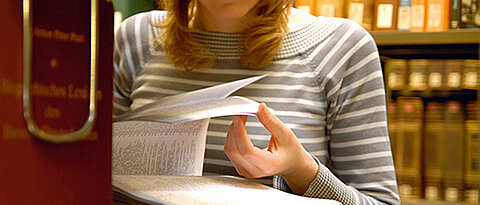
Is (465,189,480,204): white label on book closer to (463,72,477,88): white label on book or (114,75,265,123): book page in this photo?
(463,72,477,88): white label on book

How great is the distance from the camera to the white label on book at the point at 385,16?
1.37 metres

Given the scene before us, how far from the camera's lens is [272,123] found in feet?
1.49

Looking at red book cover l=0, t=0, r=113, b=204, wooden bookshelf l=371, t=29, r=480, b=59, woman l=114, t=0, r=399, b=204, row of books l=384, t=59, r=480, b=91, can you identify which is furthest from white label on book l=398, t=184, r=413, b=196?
red book cover l=0, t=0, r=113, b=204

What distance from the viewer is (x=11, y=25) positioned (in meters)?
0.25

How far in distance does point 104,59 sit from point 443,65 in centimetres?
130

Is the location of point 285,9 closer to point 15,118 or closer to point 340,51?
point 340,51

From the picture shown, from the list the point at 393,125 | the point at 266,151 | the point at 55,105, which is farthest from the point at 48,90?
the point at 393,125

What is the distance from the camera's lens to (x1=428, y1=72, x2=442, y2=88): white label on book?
1.40 metres

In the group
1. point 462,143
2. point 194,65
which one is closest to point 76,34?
point 194,65

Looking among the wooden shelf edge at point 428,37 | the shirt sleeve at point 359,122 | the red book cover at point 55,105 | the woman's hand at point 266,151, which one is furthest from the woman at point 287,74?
the wooden shelf edge at point 428,37

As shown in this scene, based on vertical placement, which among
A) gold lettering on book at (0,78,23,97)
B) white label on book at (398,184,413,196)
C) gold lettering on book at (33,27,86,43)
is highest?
gold lettering on book at (33,27,86,43)

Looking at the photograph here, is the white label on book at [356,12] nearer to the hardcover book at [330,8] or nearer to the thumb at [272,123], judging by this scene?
the hardcover book at [330,8]

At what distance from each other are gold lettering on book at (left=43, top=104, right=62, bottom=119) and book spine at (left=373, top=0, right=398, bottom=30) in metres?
1.24

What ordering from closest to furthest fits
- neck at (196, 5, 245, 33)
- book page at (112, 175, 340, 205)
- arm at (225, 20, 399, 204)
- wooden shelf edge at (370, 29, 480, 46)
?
book page at (112, 175, 340, 205)
arm at (225, 20, 399, 204)
neck at (196, 5, 245, 33)
wooden shelf edge at (370, 29, 480, 46)
